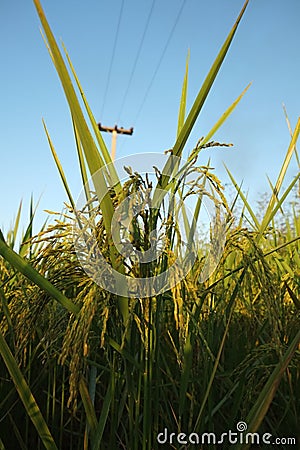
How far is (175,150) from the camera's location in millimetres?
575

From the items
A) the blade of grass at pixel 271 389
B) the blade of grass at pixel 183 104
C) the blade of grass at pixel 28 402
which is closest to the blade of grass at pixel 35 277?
the blade of grass at pixel 28 402

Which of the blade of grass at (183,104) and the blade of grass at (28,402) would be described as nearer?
the blade of grass at (28,402)

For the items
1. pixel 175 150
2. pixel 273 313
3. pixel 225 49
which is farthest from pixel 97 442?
pixel 225 49

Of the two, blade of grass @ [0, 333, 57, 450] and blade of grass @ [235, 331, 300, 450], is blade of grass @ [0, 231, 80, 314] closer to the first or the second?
blade of grass @ [0, 333, 57, 450]

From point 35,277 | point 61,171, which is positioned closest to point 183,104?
point 61,171

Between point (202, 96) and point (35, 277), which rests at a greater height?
point (202, 96)

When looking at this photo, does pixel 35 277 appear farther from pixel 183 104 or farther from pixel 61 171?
pixel 183 104

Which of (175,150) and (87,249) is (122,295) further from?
(175,150)

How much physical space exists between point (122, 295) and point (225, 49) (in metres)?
0.32

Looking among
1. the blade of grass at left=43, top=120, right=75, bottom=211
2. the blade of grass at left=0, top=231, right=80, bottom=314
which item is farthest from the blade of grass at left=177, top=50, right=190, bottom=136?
the blade of grass at left=0, top=231, right=80, bottom=314

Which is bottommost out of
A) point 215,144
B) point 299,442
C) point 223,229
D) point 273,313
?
point 299,442

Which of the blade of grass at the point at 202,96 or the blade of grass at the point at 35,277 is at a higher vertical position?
the blade of grass at the point at 202,96

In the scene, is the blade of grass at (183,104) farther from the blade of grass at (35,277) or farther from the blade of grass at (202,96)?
the blade of grass at (35,277)

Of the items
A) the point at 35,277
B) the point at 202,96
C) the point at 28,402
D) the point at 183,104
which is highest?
the point at 183,104
